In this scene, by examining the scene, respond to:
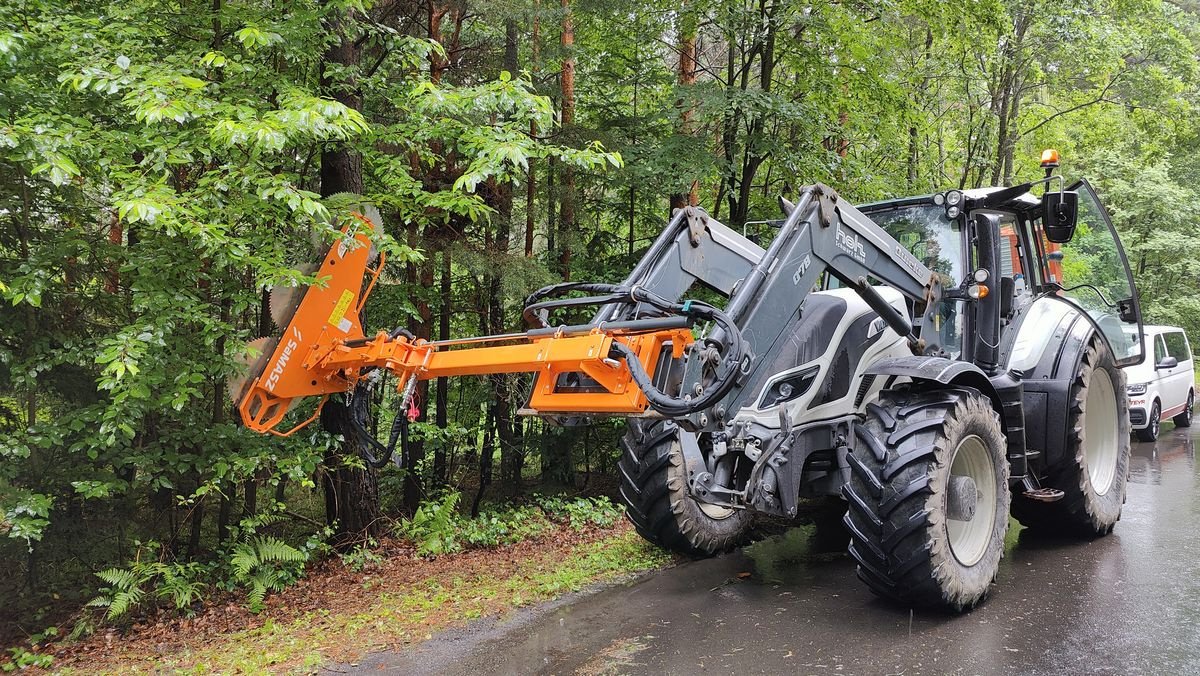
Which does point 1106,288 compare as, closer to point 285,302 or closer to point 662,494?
point 662,494

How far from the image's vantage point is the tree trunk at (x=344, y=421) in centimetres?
679

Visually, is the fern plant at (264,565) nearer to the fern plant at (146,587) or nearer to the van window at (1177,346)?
the fern plant at (146,587)

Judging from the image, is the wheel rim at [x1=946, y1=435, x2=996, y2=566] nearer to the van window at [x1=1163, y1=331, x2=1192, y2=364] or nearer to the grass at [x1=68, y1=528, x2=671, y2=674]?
the grass at [x1=68, y1=528, x2=671, y2=674]

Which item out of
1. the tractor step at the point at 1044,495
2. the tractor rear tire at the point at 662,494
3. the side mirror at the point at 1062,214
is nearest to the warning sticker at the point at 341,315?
the tractor rear tire at the point at 662,494

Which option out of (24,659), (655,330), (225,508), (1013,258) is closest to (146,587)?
(24,659)

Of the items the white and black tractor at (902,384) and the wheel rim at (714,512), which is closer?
the white and black tractor at (902,384)

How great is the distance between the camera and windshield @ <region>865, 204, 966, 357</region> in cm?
Answer: 572

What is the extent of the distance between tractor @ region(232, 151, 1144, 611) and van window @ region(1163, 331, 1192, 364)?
6917mm

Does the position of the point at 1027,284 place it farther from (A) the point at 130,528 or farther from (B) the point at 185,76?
(A) the point at 130,528

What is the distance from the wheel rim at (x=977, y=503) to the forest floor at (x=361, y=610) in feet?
6.88

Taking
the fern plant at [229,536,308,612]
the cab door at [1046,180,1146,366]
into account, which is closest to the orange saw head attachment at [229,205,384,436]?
the fern plant at [229,536,308,612]

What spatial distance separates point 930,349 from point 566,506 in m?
4.13

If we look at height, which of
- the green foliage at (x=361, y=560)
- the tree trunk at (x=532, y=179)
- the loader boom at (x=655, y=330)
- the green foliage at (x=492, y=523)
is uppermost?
the tree trunk at (x=532, y=179)

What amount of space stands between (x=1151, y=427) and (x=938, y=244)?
792cm
